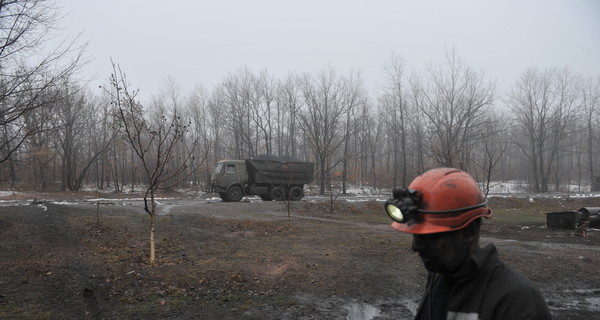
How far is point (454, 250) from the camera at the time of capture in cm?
153

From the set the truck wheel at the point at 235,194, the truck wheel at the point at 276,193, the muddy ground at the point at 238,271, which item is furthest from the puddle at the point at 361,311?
the truck wheel at the point at 276,193

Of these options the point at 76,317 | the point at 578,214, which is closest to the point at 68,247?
the point at 76,317

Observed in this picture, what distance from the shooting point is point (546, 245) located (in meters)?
10.7

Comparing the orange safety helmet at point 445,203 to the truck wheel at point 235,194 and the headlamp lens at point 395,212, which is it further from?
the truck wheel at point 235,194

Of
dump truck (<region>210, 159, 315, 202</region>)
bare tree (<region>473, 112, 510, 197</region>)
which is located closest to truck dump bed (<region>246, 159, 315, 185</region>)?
dump truck (<region>210, 159, 315, 202</region>)

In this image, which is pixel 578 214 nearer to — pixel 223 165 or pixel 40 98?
pixel 40 98

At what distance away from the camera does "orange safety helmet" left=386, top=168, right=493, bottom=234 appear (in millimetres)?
1521

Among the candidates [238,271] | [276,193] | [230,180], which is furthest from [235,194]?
[238,271]

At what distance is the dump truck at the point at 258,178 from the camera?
2480 centimetres

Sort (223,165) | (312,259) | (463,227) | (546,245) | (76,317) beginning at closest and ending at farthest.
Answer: (463,227)
(76,317)
(312,259)
(546,245)
(223,165)

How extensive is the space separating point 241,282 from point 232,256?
1876 millimetres

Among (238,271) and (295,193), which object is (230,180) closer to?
(295,193)

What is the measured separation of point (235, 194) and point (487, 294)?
23957 mm

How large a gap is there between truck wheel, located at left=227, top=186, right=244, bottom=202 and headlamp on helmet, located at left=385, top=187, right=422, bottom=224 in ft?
76.8
